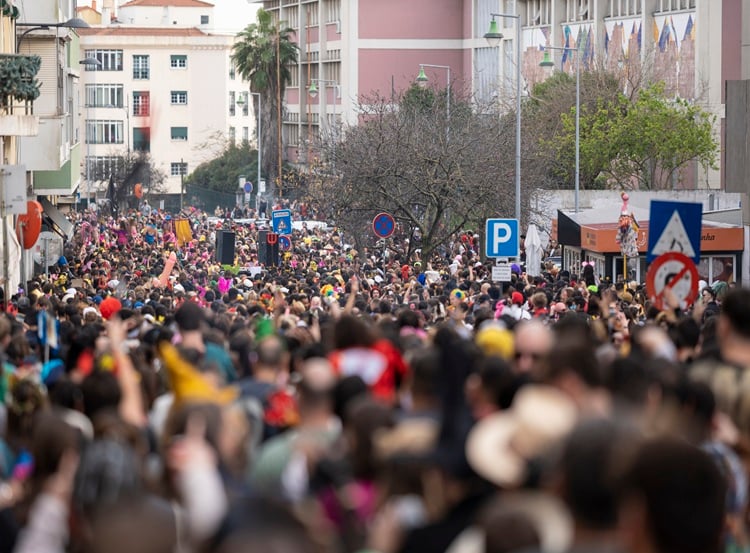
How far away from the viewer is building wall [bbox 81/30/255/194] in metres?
117

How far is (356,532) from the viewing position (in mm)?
6207

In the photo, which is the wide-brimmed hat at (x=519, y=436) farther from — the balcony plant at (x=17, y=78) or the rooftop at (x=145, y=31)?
the rooftop at (x=145, y=31)

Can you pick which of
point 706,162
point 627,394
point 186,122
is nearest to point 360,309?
point 627,394

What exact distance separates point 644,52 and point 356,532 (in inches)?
2387

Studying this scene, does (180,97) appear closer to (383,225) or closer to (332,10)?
(332,10)

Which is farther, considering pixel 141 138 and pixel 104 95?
pixel 141 138

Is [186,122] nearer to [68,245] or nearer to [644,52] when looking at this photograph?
[644,52]

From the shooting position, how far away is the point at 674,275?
13133 millimetres

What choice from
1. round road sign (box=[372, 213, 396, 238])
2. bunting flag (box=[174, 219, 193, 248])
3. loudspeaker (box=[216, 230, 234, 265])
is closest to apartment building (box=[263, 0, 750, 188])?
bunting flag (box=[174, 219, 193, 248])

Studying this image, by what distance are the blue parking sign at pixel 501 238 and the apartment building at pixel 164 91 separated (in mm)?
90431

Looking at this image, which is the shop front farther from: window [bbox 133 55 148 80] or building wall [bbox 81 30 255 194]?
window [bbox 133 55 148 80]

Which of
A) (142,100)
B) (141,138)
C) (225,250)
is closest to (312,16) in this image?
(141,138)

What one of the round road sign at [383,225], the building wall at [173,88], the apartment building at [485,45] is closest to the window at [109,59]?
the building wall at [173,88]

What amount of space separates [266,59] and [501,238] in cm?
6967
